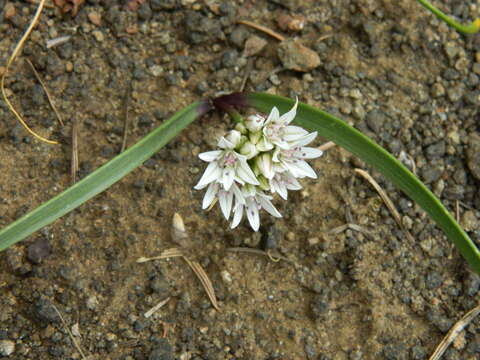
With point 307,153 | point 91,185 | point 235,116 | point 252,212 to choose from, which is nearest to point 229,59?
point 235,116

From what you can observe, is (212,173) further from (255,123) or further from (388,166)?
(388,166)

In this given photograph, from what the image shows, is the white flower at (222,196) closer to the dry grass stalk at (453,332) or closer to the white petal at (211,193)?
the white petal at (211,193)

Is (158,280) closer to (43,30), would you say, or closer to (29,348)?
(29,348)

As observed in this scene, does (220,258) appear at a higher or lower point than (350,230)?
lower

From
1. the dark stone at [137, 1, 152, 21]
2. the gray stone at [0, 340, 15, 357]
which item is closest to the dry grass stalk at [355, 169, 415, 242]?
the dark stone at [137, 1, 152, 21]

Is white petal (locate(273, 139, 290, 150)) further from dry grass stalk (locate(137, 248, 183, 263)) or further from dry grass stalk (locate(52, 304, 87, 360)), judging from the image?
dry grass stalk (locate(52, 304, 87, 360))

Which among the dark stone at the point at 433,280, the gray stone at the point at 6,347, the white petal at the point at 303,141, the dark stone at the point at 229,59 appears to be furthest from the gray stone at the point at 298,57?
the gray stone at the point at 6,347

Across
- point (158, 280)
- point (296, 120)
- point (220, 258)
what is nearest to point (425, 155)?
point (296, 120)
